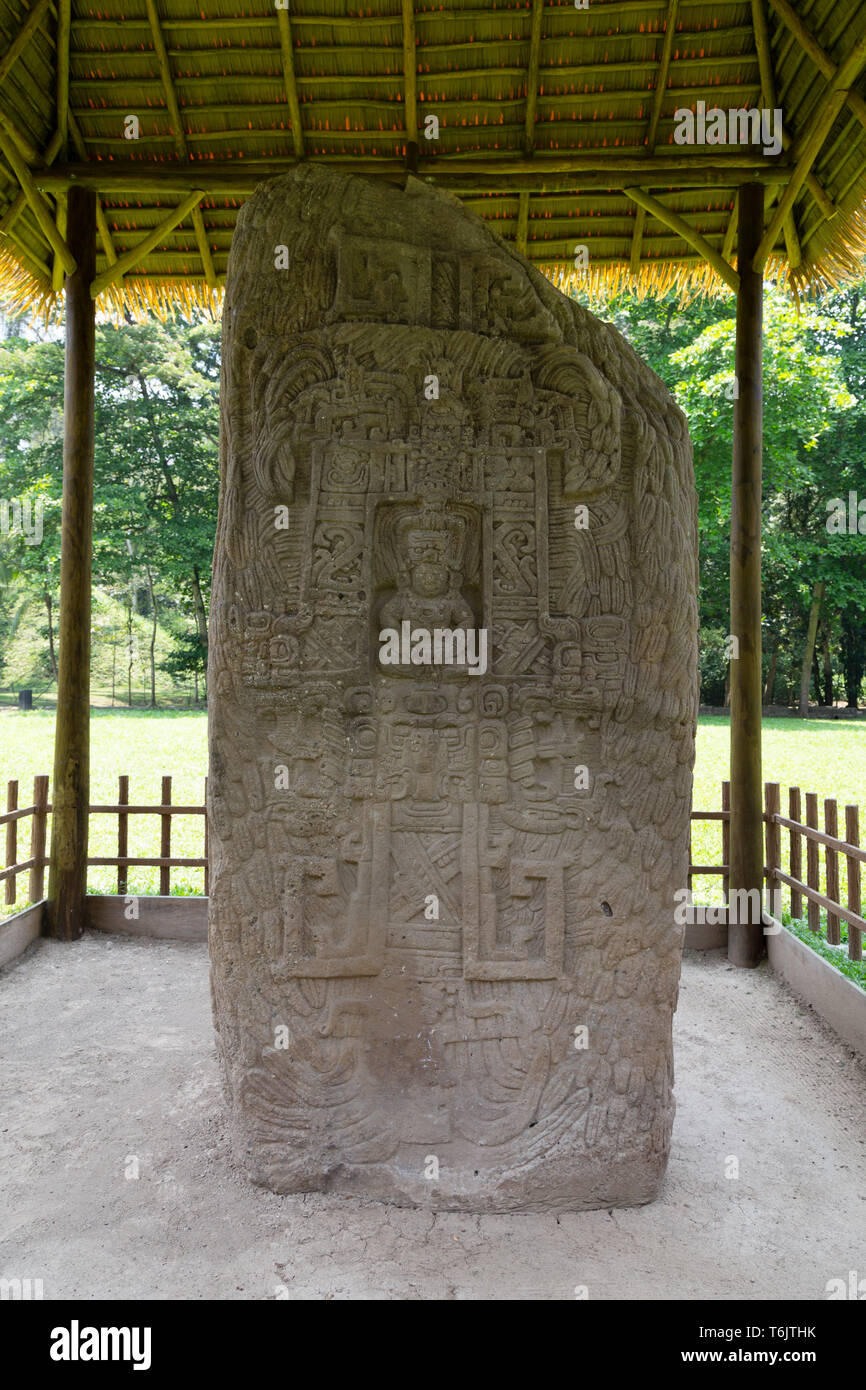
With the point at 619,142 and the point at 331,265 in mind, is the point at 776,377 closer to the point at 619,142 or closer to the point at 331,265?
the point at 619,142

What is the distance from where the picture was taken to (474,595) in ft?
10.9

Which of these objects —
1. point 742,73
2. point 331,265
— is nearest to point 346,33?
point 742,73

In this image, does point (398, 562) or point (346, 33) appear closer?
point (398, 562)

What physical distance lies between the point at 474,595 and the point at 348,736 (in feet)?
2.21

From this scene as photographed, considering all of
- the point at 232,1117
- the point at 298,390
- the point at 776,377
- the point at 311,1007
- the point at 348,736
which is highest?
the point at 776,377

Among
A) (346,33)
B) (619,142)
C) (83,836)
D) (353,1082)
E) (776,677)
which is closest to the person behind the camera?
(353,1082)

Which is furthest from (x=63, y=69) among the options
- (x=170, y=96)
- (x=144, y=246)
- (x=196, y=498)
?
(x=196, y=498)

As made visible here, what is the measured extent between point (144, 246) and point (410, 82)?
176 cm

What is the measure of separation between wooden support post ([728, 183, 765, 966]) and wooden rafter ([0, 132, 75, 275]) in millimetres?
3950

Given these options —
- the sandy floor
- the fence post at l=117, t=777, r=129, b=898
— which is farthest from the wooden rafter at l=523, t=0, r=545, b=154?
the sandy floor

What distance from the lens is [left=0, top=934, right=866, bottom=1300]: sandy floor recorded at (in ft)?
8.75

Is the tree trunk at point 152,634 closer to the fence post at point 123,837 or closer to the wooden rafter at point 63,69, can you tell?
the fence post at point 123,837

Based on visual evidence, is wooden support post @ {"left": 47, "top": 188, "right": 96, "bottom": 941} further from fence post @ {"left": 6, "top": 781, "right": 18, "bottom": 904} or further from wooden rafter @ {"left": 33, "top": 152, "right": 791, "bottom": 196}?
wooden rafter @ {"left": 33, "top": 152, "right": 791, "bottom": 196}

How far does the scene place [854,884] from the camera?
16.0ft
